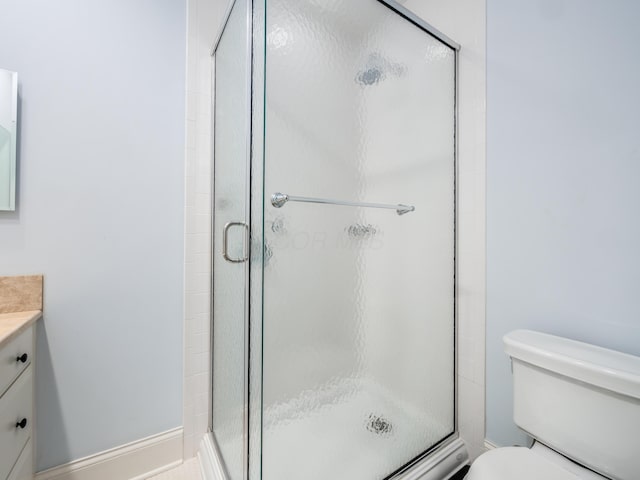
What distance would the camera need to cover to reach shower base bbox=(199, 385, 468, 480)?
1030mm

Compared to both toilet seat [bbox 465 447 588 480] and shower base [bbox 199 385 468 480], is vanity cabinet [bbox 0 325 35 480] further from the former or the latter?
toilet seat [bbox 465 447 588 480]

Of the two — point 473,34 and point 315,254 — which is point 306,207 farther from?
point 473,34

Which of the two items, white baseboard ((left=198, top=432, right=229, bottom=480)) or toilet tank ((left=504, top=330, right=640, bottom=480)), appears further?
→ white baseboard ((left=198, top=432, right=229, bottom=480))

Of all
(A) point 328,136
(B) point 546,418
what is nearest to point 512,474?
(B) point 546,418

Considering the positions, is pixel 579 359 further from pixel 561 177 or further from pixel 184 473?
pixel 184 473

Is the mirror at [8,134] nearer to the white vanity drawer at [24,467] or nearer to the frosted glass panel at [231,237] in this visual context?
the frosted glass panel at [231,237]

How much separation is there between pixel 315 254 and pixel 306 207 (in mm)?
201

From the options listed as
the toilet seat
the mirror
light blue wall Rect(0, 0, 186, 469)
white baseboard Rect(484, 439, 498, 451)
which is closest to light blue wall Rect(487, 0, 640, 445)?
white baseboard Rect(484, 439, 498, 451)

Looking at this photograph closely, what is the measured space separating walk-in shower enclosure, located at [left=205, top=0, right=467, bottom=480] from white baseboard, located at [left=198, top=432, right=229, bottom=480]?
10mm

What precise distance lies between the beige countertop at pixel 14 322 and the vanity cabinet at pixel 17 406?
19mm

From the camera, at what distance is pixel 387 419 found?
48.1 inches

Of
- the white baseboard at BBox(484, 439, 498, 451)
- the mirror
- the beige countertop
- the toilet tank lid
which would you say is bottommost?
the white baseboard at BBox(484, 439, 498, 451)

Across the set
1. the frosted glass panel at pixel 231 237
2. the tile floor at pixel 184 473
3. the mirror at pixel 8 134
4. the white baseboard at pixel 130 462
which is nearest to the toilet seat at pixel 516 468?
the frosted glass panel at pixel 231 237

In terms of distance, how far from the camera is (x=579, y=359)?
819 mm
